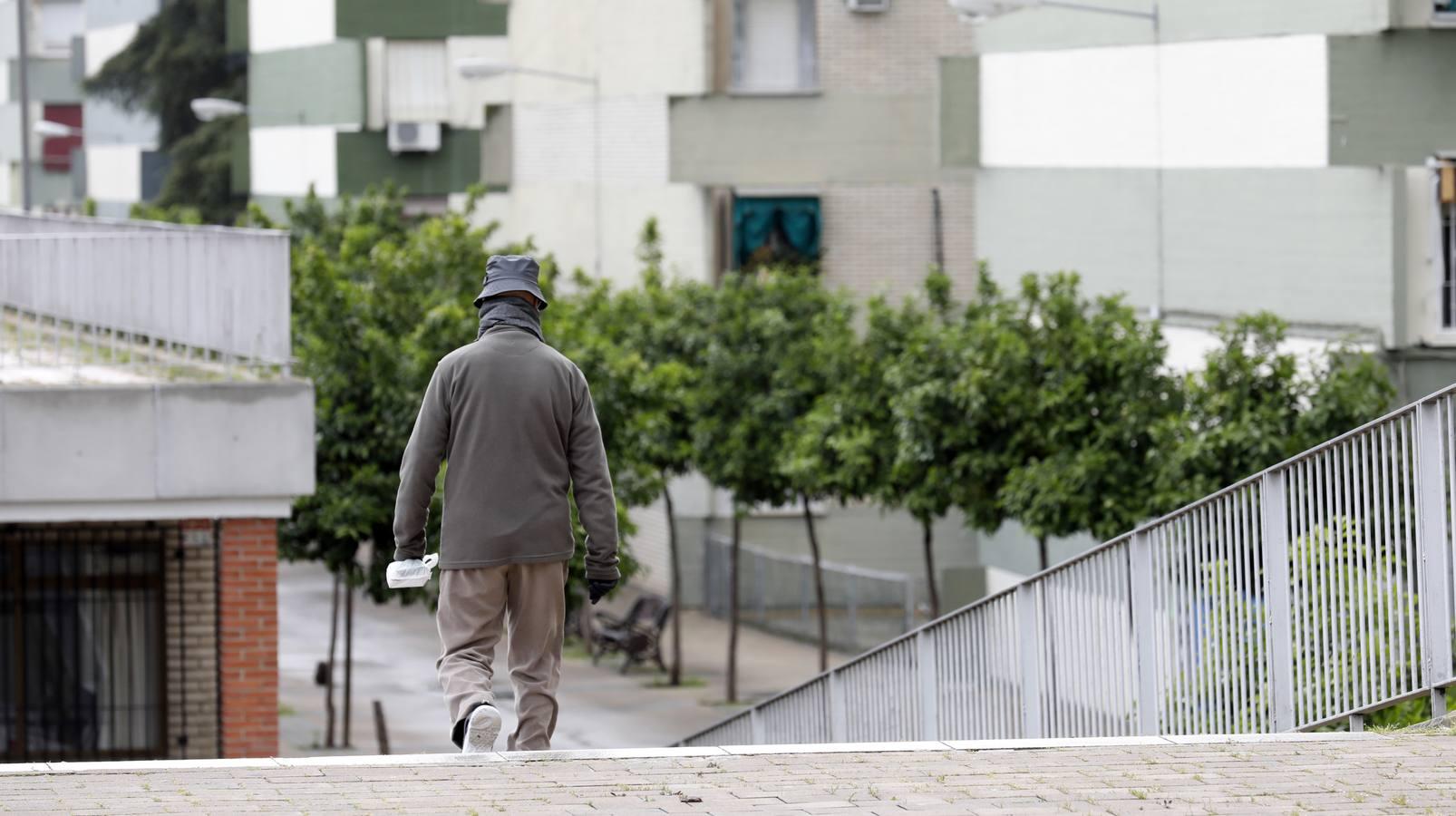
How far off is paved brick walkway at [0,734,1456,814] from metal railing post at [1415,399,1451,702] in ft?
1.48

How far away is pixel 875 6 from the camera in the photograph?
112 feet

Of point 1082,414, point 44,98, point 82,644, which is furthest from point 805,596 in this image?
point 44,98

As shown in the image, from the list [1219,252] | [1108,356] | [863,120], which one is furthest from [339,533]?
[863,120]

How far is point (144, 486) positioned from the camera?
48.6 feet

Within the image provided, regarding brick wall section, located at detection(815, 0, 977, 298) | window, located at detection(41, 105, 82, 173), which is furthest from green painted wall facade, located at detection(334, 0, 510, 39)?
window, located at detection(41, 105, 82, 173)

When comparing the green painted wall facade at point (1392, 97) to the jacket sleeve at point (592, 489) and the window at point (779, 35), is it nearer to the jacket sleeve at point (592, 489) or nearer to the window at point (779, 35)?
the jacket sleeve at point (592, 489)

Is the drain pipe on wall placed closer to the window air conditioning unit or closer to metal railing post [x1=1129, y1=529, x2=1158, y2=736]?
the window air conditioning unit

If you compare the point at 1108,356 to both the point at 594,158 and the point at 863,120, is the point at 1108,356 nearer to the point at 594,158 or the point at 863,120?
the point at 863,120

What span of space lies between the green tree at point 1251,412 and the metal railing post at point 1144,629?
258 inches

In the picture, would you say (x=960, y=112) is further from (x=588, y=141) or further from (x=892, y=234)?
(x=588, y=141)

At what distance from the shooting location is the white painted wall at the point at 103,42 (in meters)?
64.6

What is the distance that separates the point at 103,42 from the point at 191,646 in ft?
173

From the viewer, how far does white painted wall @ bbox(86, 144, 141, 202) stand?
63250 millimetres

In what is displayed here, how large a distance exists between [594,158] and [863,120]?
481 cm
